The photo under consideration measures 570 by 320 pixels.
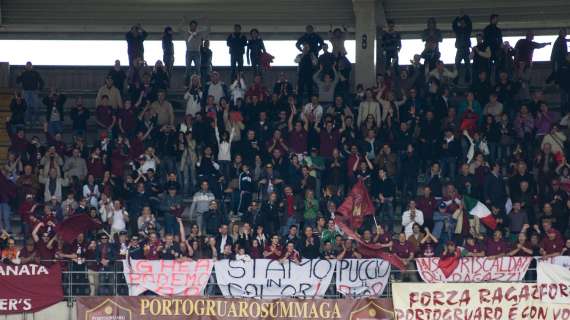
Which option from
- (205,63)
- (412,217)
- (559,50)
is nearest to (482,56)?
(559,50)

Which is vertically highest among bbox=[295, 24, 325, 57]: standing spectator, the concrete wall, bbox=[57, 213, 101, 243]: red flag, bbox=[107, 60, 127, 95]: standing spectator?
bbox=[295, 24, 325, 57]: standing spectator

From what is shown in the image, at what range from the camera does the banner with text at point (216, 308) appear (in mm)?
32906

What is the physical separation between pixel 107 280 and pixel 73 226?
1439mm

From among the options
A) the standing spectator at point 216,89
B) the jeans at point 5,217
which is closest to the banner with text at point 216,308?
the jeans at point 5,217

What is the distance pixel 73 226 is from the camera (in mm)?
34375

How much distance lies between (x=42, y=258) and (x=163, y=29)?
1263cm

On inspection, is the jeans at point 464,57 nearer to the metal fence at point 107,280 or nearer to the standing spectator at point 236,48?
the standing spectator at point 236,48

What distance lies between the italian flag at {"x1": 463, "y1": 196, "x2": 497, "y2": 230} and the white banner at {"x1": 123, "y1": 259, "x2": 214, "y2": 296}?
6003 millimetres

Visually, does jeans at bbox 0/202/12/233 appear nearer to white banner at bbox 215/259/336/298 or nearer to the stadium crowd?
the stadium crowd

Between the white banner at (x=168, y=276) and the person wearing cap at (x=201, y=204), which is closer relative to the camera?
the white banner at (x=168, y=276)

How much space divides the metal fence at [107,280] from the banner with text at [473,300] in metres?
0.79

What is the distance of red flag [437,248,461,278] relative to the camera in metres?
33.0

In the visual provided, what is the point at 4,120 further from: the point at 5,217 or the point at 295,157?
the point at 295,157

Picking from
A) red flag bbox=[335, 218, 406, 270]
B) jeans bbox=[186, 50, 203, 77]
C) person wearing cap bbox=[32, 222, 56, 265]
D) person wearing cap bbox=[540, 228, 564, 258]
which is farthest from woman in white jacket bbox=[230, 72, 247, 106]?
person wearing cap bbox=[540, 228, 564, 258]
